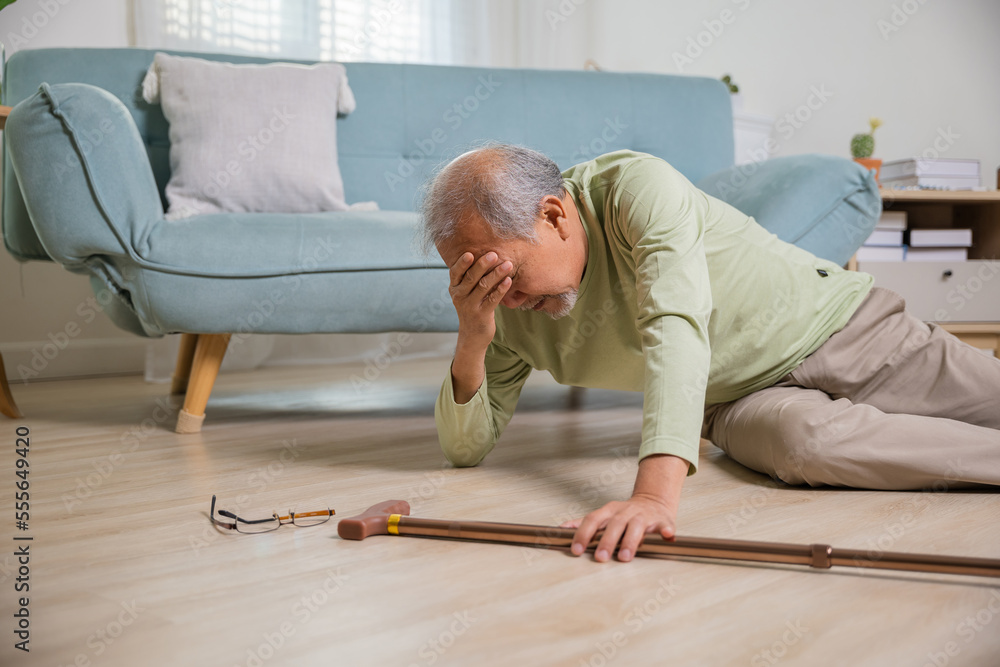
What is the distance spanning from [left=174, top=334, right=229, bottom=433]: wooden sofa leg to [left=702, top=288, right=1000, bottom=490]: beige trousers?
104 centimetres

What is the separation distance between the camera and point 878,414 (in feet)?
3.84

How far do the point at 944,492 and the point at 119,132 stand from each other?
1.60 metres

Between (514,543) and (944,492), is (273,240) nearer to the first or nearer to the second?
(514,543)

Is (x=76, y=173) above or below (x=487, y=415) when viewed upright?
above

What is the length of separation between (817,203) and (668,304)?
0.94m

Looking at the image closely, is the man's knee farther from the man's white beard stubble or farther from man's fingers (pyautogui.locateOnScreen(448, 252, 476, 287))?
man's fingers (pyautogui.locateOnScreen(448, 252, 476, 287))

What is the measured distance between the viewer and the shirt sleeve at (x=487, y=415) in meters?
1.29

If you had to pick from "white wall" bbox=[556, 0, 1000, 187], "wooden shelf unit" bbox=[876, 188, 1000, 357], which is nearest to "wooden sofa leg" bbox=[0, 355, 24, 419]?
"wooden shelf unit" bbox=[876, 188, 1000, 357]

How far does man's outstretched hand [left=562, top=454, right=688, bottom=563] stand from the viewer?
0.87m

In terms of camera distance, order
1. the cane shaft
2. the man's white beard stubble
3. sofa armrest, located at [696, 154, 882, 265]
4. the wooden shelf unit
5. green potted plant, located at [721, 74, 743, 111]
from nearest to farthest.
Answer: the cane shaft, the man's white beard stubble, sofa armrest, located at [696, 154, 882, 265], the wooden shelf unit, green potted plant, located at [721, 74, 743, 111]

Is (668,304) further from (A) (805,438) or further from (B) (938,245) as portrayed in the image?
(B) (938,245)

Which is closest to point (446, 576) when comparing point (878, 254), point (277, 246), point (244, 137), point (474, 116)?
point (277, 246)

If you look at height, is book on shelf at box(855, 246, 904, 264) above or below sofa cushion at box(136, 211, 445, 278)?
below

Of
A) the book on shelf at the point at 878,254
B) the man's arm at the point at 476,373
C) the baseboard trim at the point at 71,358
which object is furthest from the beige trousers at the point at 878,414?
the baseboard trim at the point at 71,358
